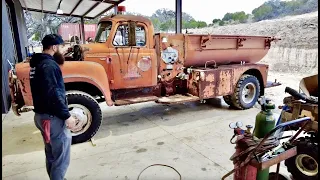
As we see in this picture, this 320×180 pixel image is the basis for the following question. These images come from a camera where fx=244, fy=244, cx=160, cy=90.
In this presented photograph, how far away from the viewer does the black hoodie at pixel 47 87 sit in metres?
2.22

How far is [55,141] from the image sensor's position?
7.84 feet

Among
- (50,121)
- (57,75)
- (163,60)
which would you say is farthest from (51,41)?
(163,60)

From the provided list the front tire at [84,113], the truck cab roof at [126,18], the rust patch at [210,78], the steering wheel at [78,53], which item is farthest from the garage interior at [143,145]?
the truck cab roof at [126,18]

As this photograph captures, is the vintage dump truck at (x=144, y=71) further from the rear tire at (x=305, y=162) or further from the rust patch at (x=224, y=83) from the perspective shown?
the rear tire at (x=305, y=162)

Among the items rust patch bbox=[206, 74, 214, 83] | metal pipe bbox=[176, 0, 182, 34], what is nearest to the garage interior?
rust patch bbox=[206, 74, 214, 83]

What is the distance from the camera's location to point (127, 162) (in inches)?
128

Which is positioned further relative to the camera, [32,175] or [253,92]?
[253,92]

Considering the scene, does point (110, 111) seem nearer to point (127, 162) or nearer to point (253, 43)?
point (127, 162)

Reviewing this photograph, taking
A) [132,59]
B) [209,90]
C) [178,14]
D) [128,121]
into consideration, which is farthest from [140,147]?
[178,14]

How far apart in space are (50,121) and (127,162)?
4.30 feet

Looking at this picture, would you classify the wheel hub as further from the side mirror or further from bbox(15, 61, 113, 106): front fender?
bbox(15, 61, 113, 106): front fender

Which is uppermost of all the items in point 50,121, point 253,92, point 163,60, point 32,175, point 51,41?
point 51,41

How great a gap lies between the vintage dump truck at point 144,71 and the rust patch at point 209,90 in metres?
0.02

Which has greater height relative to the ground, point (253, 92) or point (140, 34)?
point (140, 34)
